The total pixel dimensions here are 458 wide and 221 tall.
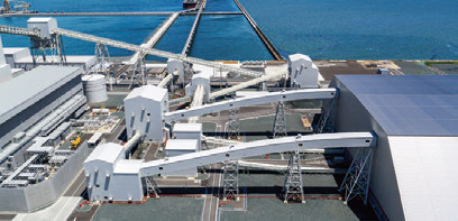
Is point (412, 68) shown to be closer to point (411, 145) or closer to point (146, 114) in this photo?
point (411, 145)

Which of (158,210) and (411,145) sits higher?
(411,145)

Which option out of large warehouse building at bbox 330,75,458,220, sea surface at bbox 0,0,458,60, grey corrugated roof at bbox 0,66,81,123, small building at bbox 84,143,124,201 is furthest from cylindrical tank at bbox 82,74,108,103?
large warehouse building at bbox 330,75,458,220

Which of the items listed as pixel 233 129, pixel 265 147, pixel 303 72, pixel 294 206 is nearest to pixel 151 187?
pixel 265 147

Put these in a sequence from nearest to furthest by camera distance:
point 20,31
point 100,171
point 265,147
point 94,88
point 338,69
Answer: point 265,147 < point 100,171 < point 94,88 < point 20,31 < point 338,69

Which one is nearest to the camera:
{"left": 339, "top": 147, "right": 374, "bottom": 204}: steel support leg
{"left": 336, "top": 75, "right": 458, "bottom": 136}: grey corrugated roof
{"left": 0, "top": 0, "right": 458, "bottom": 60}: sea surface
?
{"left": 336, "top": 75, "right": 458, "bottom": 136}: grey corrugated roof

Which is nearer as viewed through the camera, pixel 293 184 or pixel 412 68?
pixel 293 184

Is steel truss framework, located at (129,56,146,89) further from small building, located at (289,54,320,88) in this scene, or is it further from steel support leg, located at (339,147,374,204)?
steel support leg, located at (339,147,374,204)

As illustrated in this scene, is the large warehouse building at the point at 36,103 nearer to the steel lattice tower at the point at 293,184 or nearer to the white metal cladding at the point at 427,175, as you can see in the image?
the steel lattice tower at the point at 293,184
